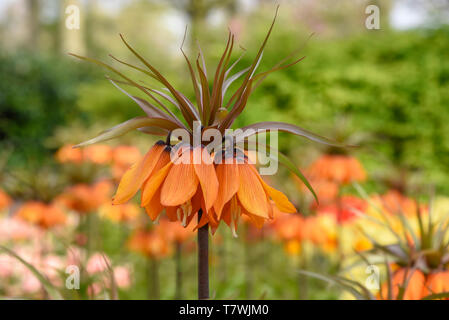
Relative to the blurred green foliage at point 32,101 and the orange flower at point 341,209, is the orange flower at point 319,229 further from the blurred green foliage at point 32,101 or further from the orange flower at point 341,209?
the blurred green foliage at point 32,101

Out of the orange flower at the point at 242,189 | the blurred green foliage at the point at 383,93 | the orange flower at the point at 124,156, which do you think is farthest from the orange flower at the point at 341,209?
the blurred green foliage at the point at 383,93

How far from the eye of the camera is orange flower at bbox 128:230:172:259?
186 centimetres

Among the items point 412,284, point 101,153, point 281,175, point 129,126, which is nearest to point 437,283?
point 412,284

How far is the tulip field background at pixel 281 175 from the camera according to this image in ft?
3.10

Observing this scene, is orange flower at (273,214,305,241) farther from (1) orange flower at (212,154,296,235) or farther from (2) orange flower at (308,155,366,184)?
(1) orange flower at (212,154,296,235)

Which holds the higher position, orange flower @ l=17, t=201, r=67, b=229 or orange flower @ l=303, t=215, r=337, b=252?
orange flower @ l=17, t=201, r=67, b=229

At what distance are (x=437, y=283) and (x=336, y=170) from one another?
1299 millimetres

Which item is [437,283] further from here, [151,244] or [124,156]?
[124,156]

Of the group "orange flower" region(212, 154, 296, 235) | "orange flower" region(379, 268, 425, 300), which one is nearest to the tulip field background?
"orange flower" region(379, 268, 425, 300)

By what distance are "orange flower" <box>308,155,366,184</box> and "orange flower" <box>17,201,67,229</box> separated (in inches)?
45.3

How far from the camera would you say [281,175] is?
2287mm

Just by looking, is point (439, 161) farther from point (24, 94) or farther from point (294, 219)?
point (24, 94)

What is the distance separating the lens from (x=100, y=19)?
49.5 feet
